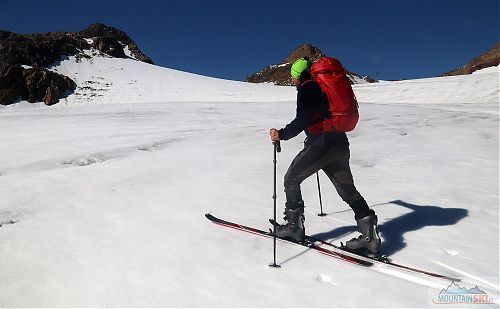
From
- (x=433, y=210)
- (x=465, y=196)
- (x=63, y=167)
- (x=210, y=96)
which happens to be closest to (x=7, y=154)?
(x=63, y=167)

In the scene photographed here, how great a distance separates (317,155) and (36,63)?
53987mm

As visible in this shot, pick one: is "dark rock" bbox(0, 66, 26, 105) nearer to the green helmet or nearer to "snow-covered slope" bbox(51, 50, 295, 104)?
"snow-covered slope" bbox(51, 50, 295, 104)

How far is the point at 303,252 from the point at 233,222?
1.20 metres

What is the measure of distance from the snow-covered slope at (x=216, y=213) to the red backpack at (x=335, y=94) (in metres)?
1.44

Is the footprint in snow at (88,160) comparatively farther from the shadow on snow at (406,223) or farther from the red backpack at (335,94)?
the red backpack at (335,94)

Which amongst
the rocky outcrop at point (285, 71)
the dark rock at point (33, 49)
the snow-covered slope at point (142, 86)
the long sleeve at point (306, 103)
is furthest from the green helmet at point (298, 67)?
the rocky outcrop at point (285, 71)

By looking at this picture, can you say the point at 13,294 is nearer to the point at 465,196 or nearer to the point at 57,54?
the point at 465,196

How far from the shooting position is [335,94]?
Answer: 3.93 m

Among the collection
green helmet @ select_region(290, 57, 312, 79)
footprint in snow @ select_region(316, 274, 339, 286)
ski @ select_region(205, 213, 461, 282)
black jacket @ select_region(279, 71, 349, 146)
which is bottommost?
footprint in snow @ select_region(316, 274, 339, 286)

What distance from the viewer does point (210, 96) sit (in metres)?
34.9

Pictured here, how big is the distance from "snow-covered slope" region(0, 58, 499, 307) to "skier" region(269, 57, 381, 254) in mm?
465

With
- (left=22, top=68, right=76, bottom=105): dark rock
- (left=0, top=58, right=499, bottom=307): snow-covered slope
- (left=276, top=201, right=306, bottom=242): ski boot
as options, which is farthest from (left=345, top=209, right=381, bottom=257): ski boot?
(left=22, top=68, right=76, bottom=105): dark rock

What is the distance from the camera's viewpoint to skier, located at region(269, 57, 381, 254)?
3932mm

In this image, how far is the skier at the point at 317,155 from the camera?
3.93 metres
